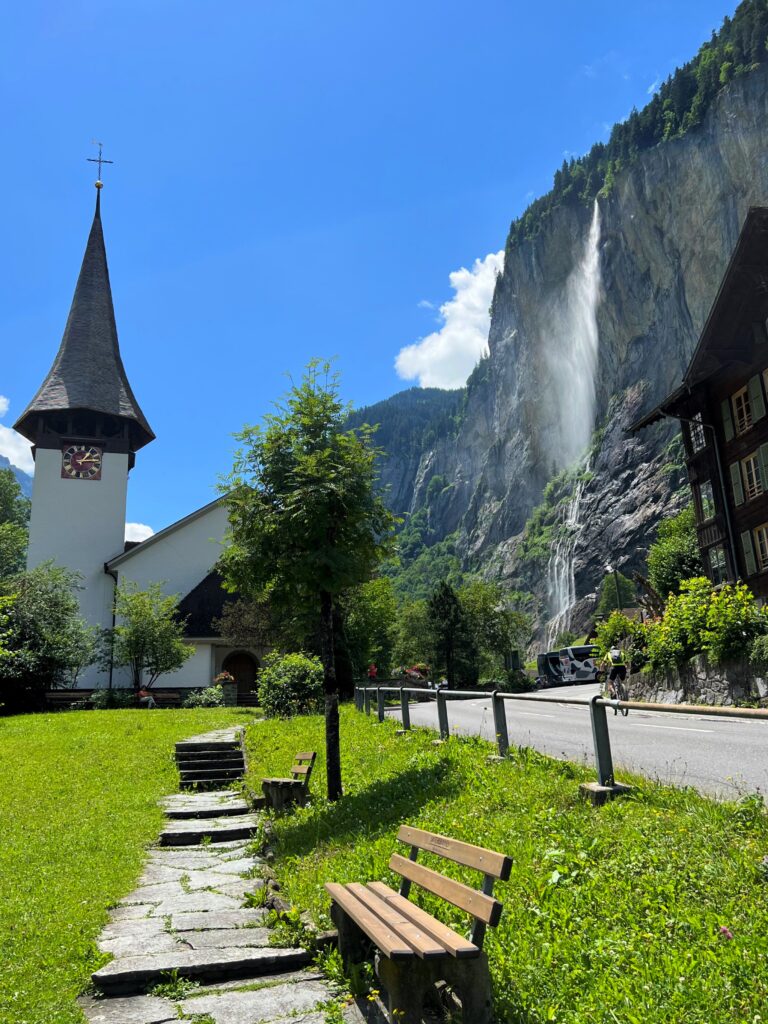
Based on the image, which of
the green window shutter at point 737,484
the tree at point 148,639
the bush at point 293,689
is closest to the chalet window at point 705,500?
the green window shutter at point 737,484

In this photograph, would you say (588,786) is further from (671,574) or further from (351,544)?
(671,574)

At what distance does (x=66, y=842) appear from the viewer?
8.64 m

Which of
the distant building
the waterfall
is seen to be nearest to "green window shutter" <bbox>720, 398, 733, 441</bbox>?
the distant building

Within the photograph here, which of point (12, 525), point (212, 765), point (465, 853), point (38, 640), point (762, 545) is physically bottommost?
point (212, 765)

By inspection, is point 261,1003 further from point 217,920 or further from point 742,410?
point 742,410

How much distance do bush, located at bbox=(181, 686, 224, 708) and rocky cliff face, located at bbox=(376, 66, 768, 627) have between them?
223 ft

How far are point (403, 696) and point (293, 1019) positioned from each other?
10.2 meters

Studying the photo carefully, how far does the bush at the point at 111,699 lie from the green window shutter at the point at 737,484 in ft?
81.5

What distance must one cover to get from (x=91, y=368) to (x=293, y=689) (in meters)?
30.3

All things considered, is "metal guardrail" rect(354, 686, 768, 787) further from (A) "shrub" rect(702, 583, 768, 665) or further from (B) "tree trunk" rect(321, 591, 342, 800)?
(A) "shrub" rect(702, 583, 768, 665)

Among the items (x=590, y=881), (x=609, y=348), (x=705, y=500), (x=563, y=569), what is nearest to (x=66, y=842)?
(x=590, y=881)

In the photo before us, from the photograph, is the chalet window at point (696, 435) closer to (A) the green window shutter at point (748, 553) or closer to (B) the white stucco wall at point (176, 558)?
(A) the green window shutter at point (748, 553)

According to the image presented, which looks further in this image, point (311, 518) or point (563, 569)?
point (563, 569)

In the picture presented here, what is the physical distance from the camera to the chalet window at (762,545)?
25484mm
